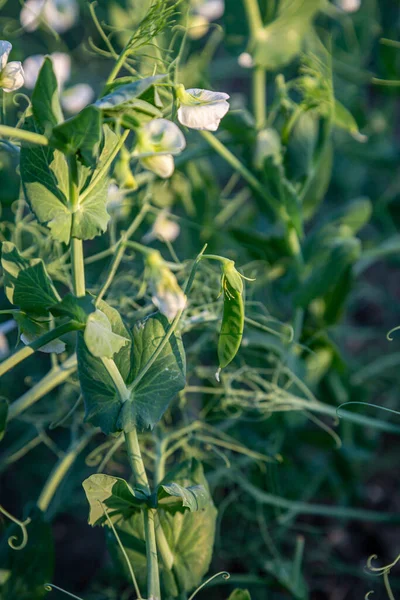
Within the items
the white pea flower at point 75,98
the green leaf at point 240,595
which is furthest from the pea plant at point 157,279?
the white pea flower at point 75,98

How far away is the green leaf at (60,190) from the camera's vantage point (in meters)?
0.62

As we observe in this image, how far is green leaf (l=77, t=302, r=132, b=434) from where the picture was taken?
633 millimetres

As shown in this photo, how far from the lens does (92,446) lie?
1220mm

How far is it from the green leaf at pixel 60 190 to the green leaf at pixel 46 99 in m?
0.04

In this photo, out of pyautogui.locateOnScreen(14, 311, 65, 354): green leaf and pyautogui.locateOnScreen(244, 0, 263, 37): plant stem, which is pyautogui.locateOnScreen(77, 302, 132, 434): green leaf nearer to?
pyautogui.locateOnScreen(14, 311, 65, 354): green leaf

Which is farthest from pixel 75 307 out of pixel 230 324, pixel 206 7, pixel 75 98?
pixel 206 7

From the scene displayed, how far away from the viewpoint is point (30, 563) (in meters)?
0.80

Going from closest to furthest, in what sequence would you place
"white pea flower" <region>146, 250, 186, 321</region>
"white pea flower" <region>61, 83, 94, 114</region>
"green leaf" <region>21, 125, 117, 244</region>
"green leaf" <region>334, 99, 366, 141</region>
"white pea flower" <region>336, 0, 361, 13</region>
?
"white pea flower" <region>146, 250, 186, 321</region> → "green leaf" <region>21, 125, 117, 244</region> → "green leaf" <region>334, 99, 366, 141</region> → "white pea flower" <region>61, 83, 94, 114</region> → "white pea flower" <region>336, 0, 361, 13</region>

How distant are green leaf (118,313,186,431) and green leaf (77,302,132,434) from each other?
2cm

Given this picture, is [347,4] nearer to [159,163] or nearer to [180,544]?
[159,163]

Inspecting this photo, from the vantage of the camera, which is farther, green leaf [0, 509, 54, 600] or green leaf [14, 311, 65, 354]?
green leaf [0, 509, 54, 600]

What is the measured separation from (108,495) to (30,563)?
24cm

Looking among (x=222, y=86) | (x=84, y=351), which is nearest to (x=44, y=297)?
(x=84, y=351)

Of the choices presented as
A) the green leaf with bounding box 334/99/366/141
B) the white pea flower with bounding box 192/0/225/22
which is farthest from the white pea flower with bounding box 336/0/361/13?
the green leaf with bounding box 334/99/366/141
